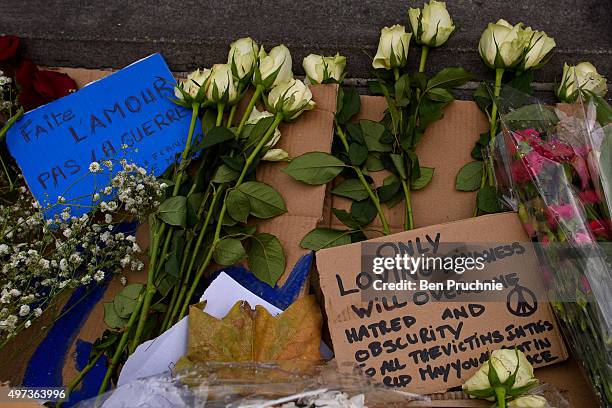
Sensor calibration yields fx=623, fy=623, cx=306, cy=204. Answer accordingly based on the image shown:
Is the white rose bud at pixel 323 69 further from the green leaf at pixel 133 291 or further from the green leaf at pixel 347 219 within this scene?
the green leaf at pixel 133 291

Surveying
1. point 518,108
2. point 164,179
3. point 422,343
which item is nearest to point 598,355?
point 422,343

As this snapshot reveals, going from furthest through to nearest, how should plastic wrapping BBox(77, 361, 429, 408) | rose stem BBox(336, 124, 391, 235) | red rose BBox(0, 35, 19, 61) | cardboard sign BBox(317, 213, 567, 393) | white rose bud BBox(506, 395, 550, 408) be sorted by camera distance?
red rose BBox(0, 35, 19, 61) → rose stem BBox(336, 124, 391, 235) → cardboard sign BBox(317, 213, 567, 393) → white rose bud BBox(506, 395, 550, 408) → plastic wrapping BBox(77, 361, 429, 408)

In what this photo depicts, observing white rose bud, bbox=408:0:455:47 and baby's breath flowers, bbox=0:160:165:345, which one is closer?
baby's breath flowers, bbox=0:160:165:345

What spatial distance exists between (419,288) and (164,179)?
460 mm

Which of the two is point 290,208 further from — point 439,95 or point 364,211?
point 439,95

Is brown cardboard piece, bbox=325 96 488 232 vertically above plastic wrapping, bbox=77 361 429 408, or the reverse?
brown cardboard piece, bbox=325 96 488 232

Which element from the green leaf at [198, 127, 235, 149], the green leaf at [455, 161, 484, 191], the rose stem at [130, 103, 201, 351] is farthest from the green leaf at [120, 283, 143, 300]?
the green leaf at [455, 161, 484, 191]

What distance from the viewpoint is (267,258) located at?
104cm

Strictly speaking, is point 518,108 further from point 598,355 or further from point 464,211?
point 598,355

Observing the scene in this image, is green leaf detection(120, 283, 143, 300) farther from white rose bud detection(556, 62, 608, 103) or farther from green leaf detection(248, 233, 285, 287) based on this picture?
white rose bud detection(556, 62, 608, 103)

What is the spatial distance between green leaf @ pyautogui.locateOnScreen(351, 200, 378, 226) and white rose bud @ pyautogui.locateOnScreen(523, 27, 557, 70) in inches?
14.8

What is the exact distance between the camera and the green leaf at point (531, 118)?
98 centimetres

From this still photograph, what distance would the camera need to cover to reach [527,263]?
98 centimetres

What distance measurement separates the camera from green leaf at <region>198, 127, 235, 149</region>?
3.39ft
